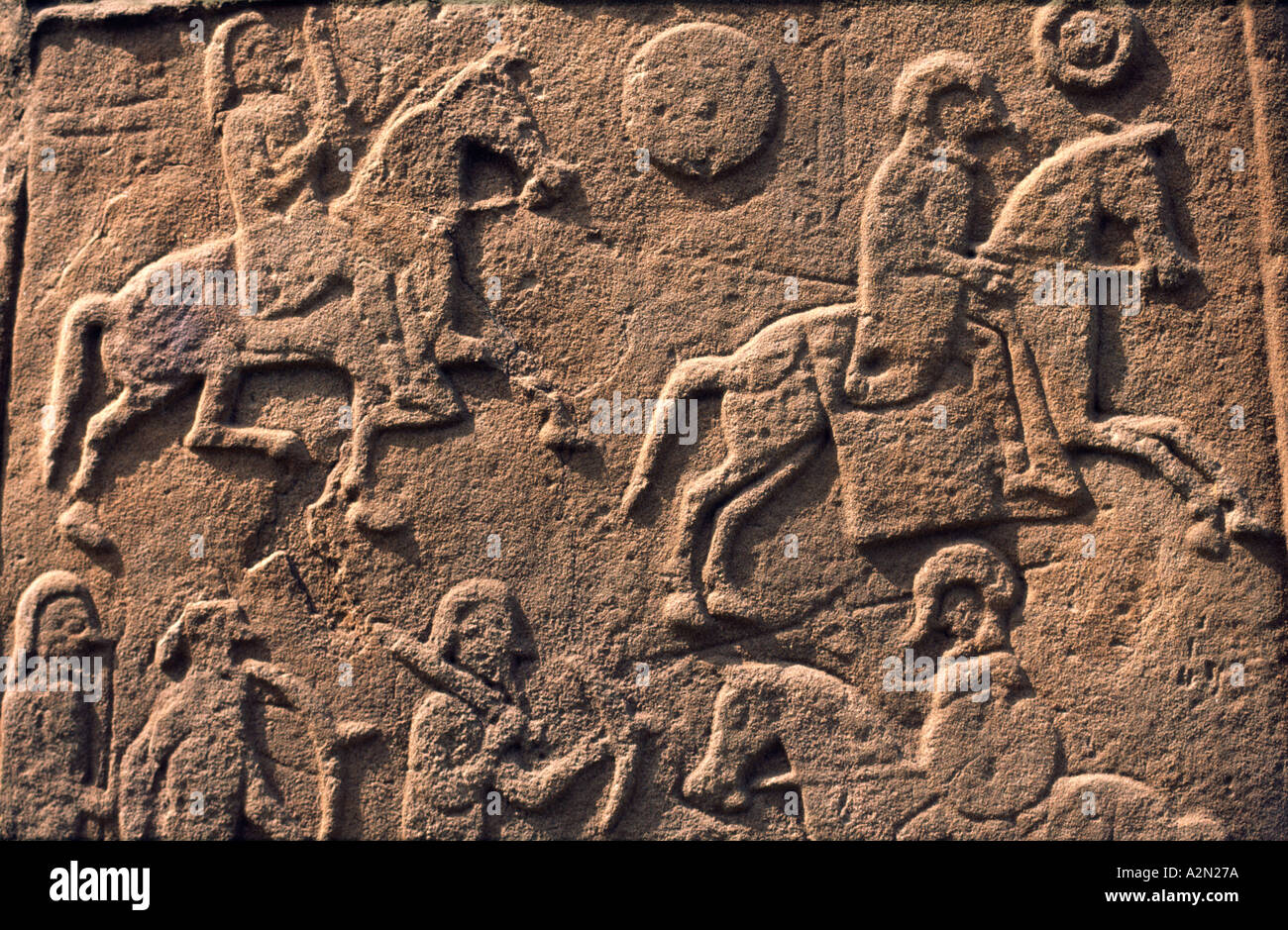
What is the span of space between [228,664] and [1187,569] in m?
3.06

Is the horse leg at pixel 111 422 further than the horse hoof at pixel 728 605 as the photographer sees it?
Yes

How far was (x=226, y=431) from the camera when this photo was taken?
3562 mm

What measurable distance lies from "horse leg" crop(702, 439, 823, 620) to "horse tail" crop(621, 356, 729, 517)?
0.28 meters

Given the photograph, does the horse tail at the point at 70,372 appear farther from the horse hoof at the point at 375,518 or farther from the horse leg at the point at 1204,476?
the horse leg at the point at 1204,476

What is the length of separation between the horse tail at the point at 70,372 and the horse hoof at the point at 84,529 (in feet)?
0.50

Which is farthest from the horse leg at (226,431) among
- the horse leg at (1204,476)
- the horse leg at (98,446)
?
the horse leg at (1204,476)

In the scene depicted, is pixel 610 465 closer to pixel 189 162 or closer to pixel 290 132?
pixel 290 132

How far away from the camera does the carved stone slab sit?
3.40 metres

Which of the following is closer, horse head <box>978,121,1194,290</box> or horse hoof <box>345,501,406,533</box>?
horse head <box>978,121,1194,290</box>

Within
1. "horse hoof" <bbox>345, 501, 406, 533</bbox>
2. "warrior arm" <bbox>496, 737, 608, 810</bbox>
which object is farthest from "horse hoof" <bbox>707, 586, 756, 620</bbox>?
"horse hoof" <bbox>345, 501, 406, 533</bbox>

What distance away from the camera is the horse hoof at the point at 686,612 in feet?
11.2

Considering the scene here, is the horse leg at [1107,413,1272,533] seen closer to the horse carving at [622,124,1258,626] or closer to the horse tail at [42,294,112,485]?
the horse carving at [622,124,1258,626]

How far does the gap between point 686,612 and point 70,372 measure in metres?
2.22

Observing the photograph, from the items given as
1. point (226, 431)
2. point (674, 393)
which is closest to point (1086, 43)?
point (674, 393)
